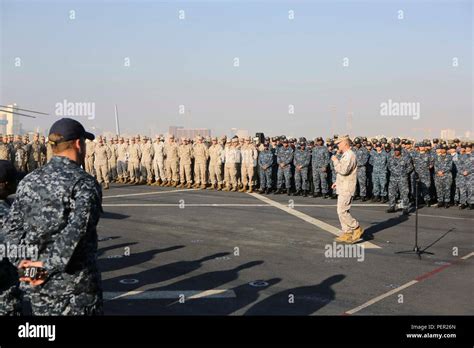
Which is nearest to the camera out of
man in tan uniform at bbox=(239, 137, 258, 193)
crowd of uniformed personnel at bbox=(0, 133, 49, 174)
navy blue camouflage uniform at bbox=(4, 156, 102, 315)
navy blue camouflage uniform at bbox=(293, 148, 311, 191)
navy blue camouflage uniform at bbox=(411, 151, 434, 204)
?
navy blue camouflage uniform at bbox=(4, 156, 102, 315)

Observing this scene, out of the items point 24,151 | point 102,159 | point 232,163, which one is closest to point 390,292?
point 232,163

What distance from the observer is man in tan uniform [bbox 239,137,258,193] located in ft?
61.4

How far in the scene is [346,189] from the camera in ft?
31.7

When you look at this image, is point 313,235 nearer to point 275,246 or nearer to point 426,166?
point 275,246

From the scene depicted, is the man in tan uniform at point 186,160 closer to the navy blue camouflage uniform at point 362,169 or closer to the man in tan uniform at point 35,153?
the man in tan uniform at point 35,153

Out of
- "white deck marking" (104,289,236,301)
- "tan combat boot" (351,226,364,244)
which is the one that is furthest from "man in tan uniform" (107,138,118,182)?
"white deck marking" (104,289,236,301)

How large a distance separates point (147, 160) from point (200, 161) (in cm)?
305

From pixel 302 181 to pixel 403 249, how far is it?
845 cm

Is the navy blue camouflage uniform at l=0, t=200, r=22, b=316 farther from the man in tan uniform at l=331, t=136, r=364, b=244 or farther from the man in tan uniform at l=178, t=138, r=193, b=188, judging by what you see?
the man in tan uniform at l=178, t=138, r=193, b=188

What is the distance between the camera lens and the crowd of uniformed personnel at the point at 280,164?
49.9 ft

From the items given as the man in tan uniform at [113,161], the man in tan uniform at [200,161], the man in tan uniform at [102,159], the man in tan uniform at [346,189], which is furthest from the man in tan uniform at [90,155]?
the man in tan uniform at [346,189]

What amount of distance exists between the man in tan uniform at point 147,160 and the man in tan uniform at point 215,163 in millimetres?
3202

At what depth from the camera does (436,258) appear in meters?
8.66

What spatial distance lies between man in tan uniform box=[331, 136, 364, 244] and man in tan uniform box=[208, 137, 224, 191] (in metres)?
10.2
